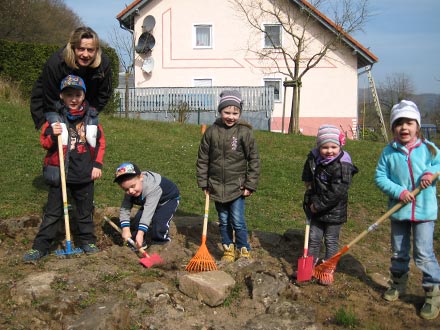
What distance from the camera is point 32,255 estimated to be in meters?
4.77

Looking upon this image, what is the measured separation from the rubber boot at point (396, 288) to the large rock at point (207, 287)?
1.36 metres

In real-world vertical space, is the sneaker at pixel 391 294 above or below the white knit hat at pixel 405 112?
below

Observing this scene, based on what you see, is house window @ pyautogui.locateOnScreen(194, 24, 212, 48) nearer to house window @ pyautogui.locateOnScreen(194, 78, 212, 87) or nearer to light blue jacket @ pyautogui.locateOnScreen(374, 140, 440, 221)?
house window @ pyautogui.locateOnScreen(194, 78, 212, 87)

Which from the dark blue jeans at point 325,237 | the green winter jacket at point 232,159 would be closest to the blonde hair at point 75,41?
the green winter jacket at point 232,159

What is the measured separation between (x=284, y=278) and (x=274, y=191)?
4360mm

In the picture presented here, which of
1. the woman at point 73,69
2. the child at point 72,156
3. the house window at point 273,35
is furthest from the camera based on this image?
the house window at point 273,35

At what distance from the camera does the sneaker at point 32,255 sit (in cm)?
473

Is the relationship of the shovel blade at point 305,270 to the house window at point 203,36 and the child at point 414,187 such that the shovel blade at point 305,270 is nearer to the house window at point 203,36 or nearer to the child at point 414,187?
the child at point 414,187

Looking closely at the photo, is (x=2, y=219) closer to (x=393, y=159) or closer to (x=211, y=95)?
(x=393, y=159)

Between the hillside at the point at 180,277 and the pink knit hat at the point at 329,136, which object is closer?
the hillside at the point at 180,277

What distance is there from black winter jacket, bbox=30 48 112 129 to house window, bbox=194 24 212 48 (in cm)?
2139

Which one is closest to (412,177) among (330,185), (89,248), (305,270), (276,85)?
(330,185)

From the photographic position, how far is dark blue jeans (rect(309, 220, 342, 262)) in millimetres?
4930

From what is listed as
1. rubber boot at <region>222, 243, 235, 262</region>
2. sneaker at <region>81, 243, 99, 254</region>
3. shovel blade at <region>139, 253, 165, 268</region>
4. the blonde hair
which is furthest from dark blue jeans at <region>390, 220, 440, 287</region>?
the blonde hair
